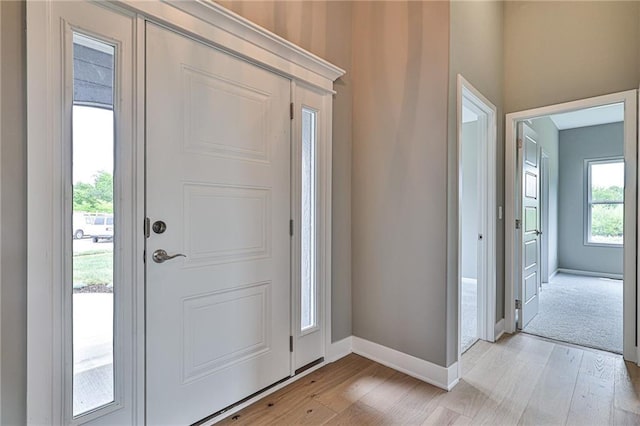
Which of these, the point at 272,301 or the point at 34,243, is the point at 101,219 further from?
the point at 272,301

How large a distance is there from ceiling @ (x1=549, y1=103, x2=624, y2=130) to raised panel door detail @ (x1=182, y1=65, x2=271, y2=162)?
4.81 metres

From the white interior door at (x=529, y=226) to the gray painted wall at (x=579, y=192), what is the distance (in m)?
3.05

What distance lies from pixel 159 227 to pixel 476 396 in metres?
2.07

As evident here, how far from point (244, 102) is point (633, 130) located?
2901 mm

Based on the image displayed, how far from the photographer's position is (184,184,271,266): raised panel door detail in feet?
5.31

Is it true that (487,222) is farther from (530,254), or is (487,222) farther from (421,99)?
(421,99)

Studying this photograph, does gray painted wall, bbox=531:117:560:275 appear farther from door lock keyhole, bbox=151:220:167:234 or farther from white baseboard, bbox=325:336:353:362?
door lock keyhole, bbox=151:220:167:234

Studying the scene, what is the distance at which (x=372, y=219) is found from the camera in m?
2.48

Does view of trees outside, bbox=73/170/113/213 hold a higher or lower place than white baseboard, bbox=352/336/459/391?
higher

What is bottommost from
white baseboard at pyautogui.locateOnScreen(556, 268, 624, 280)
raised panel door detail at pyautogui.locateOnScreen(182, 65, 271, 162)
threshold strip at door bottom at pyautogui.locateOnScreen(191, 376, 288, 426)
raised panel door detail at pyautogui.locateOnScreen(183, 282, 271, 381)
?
threshold strip at door bottom at pyautogui.locateOnScreen(191, 376, 288, 426)

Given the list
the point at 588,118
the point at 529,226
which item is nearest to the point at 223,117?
the point at 529,226

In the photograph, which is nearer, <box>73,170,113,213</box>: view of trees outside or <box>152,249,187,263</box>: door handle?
<box>73,170,113,213</box>: view of trees outside

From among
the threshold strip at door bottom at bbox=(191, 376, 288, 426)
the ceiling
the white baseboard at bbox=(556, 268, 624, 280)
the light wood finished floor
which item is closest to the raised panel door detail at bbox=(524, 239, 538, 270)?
the light wood finished floor

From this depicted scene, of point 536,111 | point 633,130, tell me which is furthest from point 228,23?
point 633,130
